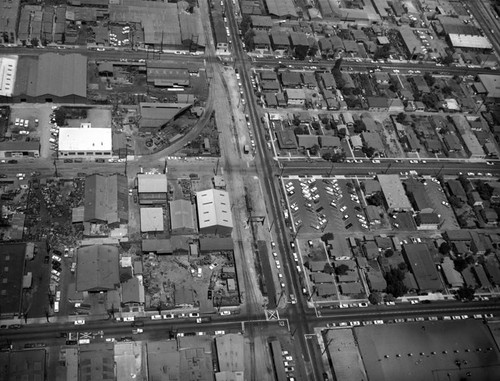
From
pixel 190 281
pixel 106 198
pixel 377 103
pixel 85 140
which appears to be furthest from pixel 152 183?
pixel 377 103

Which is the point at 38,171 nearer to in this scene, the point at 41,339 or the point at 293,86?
the point at 41,339

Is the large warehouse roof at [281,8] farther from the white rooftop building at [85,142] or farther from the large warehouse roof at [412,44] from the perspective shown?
the white rooftop building at [85,142]

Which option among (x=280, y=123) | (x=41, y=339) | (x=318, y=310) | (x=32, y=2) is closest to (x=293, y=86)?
(x=280, y=123)

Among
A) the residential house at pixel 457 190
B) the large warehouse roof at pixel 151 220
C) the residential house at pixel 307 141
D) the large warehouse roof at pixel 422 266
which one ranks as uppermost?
the residential house at pixel 307 141

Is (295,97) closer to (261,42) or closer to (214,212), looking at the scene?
(261,42)

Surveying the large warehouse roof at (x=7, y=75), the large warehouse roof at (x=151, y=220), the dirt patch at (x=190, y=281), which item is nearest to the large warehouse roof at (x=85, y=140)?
the large warehouse roof at (x=151, y=220)
